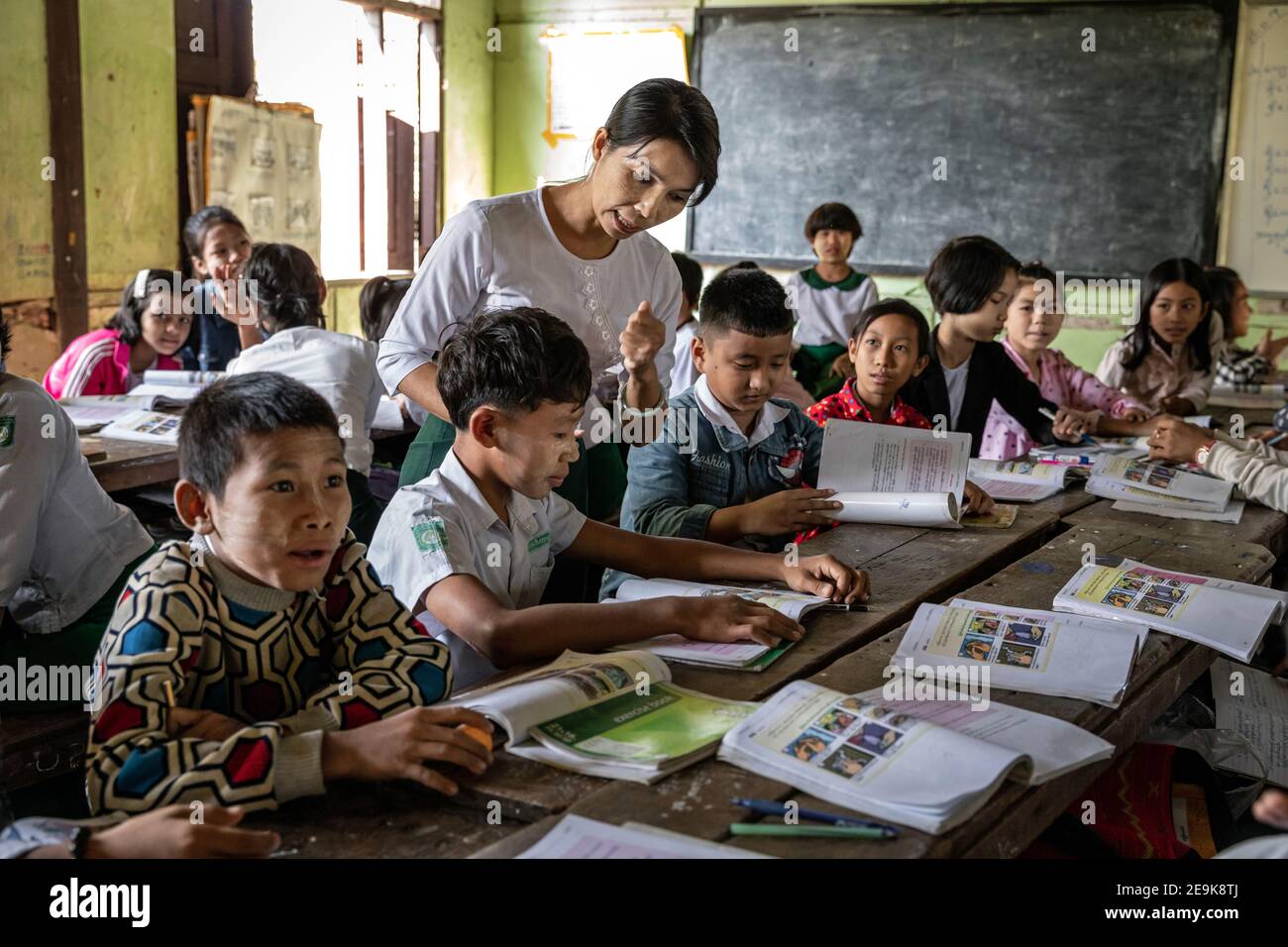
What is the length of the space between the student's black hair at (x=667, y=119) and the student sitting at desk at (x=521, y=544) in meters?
0.43

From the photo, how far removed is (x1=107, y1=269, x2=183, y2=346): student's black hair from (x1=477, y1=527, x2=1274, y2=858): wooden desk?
2647 millimetres

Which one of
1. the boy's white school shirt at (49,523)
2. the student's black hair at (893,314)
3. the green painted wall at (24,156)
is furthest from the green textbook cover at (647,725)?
the green painted wall at (24,156)

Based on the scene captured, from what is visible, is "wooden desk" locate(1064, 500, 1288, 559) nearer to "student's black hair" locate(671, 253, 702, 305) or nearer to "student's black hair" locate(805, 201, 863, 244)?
"student's black hair" locate(671, 253, 702, 305)

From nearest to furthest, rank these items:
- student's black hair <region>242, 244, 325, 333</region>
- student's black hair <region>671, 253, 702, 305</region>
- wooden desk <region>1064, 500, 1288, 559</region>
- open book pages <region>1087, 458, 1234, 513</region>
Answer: wooden desk <region>1064, 500, 1288, 559</region>
open book pages <region>1087, 458, 1234, 513</region>
student's black hair <region>242, 244, 325, 333</region>
student's black hair <region>671, 253, 702, 305</region>

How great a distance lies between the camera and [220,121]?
5516mm

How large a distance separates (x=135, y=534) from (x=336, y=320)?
444 cm

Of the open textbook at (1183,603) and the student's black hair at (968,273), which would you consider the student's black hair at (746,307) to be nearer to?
the open textbook at (1183,603)

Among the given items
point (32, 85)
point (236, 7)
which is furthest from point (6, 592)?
point (236, 7)

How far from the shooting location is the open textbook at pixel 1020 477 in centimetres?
284

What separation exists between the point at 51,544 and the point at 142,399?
4.94ft

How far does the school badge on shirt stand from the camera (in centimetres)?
165

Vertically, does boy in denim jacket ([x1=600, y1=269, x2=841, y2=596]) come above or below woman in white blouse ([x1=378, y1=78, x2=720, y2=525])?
below

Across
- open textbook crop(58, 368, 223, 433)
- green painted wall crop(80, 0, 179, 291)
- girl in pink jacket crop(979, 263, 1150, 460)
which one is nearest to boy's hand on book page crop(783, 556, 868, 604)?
open textbook crop(58, 368, 223, 433)
